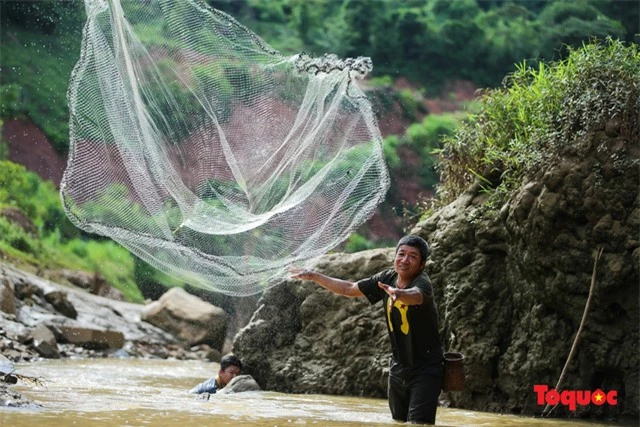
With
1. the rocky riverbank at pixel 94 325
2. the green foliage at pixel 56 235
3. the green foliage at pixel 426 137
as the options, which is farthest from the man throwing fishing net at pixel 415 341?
the green foliage at pixel 426 137

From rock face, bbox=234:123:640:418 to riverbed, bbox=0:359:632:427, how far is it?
38 cm

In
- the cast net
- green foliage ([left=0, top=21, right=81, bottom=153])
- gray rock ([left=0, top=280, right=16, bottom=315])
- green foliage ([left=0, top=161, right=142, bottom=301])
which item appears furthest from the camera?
green foliage ([left=0, top=21, right=81, bottom=153])

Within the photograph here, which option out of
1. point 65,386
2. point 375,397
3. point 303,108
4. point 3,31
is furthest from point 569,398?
point 3,31

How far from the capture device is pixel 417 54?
3014 cm

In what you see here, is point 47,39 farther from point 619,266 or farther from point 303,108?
point 619,266

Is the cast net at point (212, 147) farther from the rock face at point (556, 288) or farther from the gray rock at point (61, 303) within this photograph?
the gray rock at point (61, 303)

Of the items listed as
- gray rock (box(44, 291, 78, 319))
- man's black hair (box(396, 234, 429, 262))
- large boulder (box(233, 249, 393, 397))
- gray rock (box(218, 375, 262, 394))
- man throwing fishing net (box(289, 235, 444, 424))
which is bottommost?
gray rock (box(44, 291, 78, 319))

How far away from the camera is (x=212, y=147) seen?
7.77 meters

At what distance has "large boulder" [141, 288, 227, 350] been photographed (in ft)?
50.1

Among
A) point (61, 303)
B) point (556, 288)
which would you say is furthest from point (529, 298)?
point (61, 303)

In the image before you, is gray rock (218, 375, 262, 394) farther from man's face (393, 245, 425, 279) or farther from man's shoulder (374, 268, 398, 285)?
man's face (393, 245, 425, 279)

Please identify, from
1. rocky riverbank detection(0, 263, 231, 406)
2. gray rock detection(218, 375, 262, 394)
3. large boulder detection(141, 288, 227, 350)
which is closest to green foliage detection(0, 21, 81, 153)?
rocky riverbank detection(0, 263, 231, 406)

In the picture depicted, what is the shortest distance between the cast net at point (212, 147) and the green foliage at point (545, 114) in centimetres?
125

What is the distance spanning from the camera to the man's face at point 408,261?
542 centimetres
